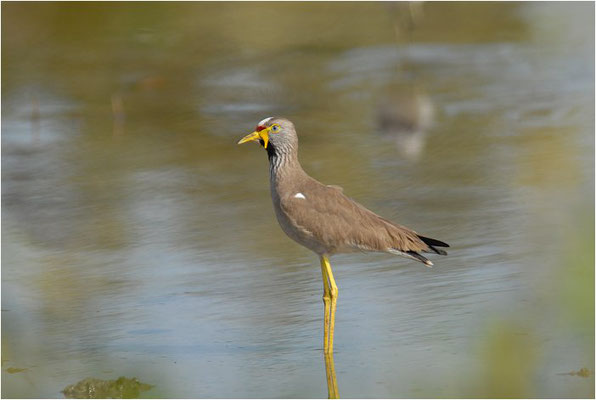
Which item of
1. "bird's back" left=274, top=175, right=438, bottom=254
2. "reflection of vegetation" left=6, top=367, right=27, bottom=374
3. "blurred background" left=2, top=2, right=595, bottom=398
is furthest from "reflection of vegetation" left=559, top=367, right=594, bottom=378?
"reflection of vegetation" left=6, top=367, right=27, bottom=374

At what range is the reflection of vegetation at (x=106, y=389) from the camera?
596cm

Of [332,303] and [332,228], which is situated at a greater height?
[332,228]

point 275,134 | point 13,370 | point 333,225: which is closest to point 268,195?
point 275,134

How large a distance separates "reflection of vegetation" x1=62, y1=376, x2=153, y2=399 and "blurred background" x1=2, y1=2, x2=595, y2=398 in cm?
8

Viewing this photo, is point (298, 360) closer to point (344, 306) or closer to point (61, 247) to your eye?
point (344, 306)

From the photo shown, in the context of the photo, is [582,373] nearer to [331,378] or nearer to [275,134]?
[331,378]

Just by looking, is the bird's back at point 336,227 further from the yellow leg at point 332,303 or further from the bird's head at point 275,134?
the bird's head at point 275,134

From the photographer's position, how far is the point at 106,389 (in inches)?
236

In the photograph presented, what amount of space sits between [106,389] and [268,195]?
3.83 meters

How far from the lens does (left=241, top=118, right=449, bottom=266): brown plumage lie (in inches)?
264

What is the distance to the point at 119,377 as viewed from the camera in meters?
6.15

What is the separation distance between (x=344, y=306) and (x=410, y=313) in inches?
18.2

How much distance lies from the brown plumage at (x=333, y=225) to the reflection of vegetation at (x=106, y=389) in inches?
50.0

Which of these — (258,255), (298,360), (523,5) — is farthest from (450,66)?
(298,360)
